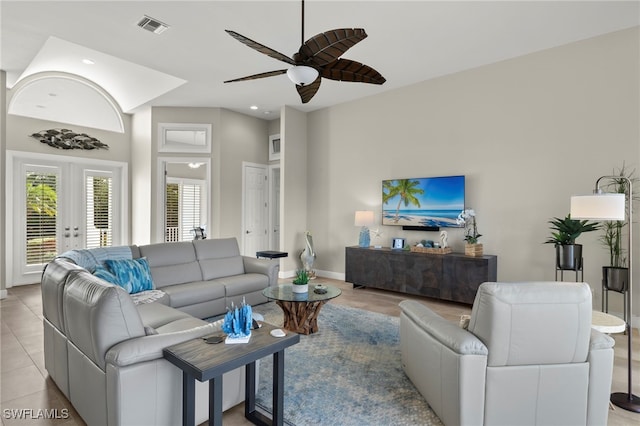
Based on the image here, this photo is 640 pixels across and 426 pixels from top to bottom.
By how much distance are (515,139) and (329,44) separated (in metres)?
3.46

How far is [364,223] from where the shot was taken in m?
5.80

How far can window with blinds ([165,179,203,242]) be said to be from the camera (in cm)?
704

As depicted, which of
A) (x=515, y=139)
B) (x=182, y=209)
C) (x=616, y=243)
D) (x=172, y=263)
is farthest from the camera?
(x=182, y=209)

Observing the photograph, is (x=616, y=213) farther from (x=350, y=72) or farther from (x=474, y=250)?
(x=474, y=250)

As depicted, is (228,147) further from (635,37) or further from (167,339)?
(635,37)

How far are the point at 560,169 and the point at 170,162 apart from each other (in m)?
6.41

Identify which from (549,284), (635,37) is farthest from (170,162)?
(635,37)

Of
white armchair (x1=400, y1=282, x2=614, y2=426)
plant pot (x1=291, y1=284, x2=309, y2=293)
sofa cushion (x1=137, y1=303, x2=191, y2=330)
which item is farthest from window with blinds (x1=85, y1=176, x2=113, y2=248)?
white armchair (x1=400, y1=282, x2=614, y2=426)

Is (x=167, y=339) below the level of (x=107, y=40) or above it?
below

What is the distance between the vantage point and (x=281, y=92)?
19.4 ft

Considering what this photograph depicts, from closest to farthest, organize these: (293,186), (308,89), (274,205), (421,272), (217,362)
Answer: (217,362) → (308,89) → (421,272) → (293,186) → (274,205)

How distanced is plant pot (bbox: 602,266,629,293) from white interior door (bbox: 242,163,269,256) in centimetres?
582

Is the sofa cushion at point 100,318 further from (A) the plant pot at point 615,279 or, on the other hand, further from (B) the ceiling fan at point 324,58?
(A) the plant pot at point 615,279

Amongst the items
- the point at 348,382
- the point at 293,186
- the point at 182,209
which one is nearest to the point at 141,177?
the point at 182,209
